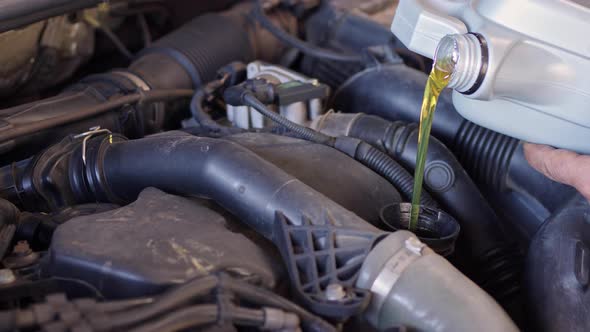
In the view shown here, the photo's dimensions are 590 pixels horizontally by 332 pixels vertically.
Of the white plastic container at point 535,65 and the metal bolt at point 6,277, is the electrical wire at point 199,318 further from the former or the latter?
the white plastic container at point 535,65

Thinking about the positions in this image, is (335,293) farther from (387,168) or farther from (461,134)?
(461,134)

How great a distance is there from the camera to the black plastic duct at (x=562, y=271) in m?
0.73

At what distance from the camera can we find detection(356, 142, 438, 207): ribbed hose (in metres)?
0.92

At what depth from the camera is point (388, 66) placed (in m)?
1.20

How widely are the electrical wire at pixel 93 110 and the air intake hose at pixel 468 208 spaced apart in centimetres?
43

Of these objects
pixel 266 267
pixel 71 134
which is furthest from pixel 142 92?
pixel 266 267

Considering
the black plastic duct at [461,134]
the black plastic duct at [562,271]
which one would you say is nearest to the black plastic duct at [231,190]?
the black plastic duct at [562,271]

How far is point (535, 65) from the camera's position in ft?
2.45

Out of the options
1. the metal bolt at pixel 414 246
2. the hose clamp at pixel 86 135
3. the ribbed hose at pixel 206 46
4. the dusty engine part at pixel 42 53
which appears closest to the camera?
the metal bolt at pixel 414 246

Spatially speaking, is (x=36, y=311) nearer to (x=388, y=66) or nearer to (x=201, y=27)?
(x=388, y=66)

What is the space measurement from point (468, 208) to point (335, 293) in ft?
1.28

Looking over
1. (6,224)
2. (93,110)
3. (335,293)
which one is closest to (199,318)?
(335,293)

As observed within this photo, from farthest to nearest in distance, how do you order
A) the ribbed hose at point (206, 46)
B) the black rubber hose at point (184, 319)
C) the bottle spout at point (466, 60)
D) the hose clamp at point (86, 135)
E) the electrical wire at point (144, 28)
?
the electrical wire at point (144, 28) → the ribbed hose at point (206, 46) → the hose clamp at point (86, 135) → the bottle spout at point (466, 60) → the black rubber hose at point (184, 319)

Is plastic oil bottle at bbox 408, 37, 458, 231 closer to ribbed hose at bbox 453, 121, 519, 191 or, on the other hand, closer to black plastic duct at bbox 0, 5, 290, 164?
ribbed hose at bbox 453, 121, 519, 191
